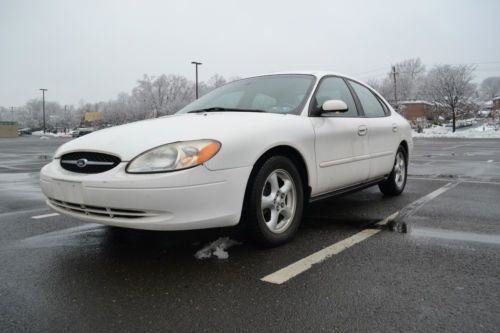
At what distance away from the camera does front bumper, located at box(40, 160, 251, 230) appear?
262cm

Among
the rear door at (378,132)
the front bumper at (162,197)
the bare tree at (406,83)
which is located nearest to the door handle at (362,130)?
the rear door at (378,132)

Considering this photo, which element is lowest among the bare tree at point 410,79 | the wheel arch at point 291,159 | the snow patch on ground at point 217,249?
the snow patch on ground at point 217,249

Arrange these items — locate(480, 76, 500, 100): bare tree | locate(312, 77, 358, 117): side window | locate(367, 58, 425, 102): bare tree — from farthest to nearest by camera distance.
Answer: locate(480, 76, 500, 100): bare tree → locate(367, 58, 425, 102): bare tree → locate(312, 77, 358, 117): side window

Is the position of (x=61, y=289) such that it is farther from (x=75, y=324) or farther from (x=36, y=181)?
(x=36, y=181)

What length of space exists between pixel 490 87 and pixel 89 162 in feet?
387

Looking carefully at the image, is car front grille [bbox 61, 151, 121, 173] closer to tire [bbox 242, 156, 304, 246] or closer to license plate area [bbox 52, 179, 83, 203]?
license plate area [bbox 52, 179, 83, 203]

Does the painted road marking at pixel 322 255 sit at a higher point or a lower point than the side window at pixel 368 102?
lower

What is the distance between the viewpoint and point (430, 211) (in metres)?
4.54

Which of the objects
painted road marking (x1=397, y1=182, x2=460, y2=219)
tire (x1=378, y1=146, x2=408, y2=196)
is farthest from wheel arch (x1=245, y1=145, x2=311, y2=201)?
tire (x1=378, y1=146, x2=408, y2=196)

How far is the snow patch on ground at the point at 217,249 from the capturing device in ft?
9.92

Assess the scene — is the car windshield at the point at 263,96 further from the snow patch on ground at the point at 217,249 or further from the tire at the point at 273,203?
the snow patch on ground at the point at 217,249

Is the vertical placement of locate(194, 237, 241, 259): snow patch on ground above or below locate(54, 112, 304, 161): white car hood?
below

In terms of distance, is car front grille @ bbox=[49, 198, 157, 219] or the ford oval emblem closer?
car front grille @ bbox=[49, 198, 157, 219]

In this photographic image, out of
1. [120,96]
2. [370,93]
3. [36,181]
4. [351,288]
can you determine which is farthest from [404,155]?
[120,96]
